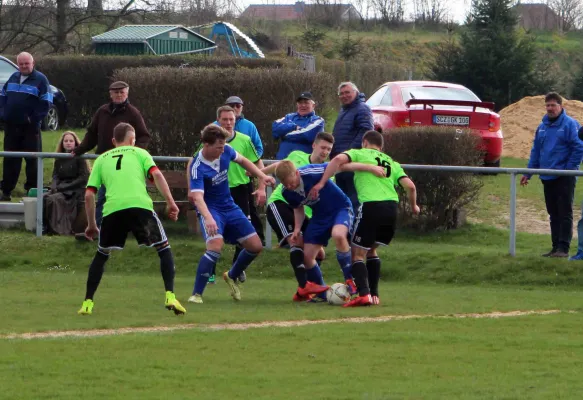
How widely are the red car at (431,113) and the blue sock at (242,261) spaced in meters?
7.84

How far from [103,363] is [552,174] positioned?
7491 millimetres

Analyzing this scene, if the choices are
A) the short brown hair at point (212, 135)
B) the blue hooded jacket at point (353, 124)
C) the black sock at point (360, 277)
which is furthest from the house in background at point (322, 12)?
the short brown hair at point (212, 135)

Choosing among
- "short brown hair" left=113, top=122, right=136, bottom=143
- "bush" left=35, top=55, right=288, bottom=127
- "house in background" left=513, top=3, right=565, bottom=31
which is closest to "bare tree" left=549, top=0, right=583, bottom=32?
"house in background" left=513, top=3, right=565, bottom=31

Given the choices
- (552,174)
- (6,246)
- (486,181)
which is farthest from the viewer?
(486,181)

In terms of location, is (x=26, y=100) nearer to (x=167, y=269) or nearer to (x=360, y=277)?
(x=167, y=269)

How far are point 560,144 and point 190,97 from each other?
230 inches

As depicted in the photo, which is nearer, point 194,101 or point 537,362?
point 537,362

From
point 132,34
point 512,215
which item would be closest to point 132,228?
point 512,215

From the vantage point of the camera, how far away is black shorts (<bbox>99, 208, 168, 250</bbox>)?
10.9 m

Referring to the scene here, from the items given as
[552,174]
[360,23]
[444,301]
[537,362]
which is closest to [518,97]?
[552,174]

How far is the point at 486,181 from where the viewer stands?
57.5 feet

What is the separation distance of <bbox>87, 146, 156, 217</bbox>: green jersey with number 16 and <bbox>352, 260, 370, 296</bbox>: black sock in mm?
2140

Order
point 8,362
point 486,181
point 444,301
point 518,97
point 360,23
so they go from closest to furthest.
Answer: point 8,362 < point 444,301 < point 486,181 < point 518,97 < point 360,23

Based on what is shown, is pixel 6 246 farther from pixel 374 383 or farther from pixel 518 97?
pixel 518 97
